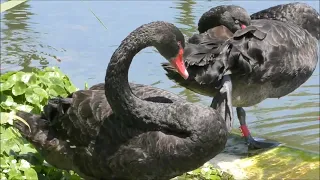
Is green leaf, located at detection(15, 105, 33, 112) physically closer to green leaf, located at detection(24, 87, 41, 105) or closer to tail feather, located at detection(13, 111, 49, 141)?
green leaf, located at detection(24, 87, 41, 105)

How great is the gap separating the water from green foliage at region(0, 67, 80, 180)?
1.54 m

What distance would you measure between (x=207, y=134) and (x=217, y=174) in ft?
3.53

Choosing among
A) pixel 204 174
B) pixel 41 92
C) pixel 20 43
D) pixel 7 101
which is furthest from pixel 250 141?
pixel 20 43

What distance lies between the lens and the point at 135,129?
13.3ft

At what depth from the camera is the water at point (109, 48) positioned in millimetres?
6449

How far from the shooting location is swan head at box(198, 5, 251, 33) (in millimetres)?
5664

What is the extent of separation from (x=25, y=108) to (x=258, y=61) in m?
1.81

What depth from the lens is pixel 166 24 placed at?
401 cm

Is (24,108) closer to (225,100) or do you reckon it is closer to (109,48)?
(225,100)

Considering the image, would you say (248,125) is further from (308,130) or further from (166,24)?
(166,24)

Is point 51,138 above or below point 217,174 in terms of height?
above

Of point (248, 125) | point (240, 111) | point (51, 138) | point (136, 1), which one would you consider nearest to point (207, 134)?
point (51, 138)

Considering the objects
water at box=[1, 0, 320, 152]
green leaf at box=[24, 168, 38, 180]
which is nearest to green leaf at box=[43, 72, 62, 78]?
green leaf at box=[24, 168, 38, 180]

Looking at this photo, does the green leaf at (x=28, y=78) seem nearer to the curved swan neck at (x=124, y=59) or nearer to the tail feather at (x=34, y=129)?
the tail feather at (x=34, y=129)
